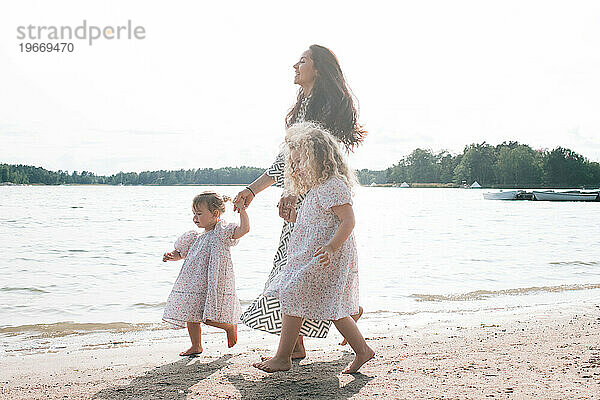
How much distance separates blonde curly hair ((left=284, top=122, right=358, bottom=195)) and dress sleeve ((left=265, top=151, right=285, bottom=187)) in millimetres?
189

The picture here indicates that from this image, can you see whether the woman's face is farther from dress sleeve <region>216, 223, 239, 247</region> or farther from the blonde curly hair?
dress sleeve <region>216, 223, 239, 247</region>

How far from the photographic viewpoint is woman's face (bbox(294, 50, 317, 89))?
3.79 metres

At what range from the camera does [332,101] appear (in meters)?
3.74

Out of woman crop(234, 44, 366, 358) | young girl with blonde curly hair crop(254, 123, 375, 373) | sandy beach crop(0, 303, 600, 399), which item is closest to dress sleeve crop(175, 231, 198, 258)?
woman crop(234, 44, 366, 358)

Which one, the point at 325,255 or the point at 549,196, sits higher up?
the point at 325,255

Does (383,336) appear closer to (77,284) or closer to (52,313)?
(52,313)

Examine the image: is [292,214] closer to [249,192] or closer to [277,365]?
[249,192]

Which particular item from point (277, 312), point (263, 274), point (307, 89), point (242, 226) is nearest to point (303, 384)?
point (277, 312)

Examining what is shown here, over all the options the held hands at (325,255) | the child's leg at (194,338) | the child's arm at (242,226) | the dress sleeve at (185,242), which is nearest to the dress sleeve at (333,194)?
the held hands at (325,255)

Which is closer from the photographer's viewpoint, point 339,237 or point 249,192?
point 339,237

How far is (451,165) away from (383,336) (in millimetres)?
112990

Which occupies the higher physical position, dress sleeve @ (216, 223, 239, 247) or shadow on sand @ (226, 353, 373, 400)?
dress sleeve @ (216, 223, 239, 247)

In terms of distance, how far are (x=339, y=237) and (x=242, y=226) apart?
32.2 inches

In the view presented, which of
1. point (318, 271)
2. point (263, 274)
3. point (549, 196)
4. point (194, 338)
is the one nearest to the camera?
point (318, 271)
